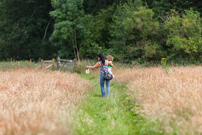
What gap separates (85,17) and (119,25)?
6.55m

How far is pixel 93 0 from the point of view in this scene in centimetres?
3825

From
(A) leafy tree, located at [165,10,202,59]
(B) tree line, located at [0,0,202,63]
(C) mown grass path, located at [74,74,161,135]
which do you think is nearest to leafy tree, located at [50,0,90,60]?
(B) tree line, located at [0,0,202,63]

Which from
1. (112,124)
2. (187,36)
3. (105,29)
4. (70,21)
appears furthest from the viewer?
(105,29)

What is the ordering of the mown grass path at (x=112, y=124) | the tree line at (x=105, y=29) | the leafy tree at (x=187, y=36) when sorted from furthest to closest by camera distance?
the tree line at (x=105, y=29) < the leafy tree at (x=187, y=36) < the mown grass path at (x=112, y=124)

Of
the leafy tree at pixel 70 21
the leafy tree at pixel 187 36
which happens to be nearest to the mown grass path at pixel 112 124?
the leafy tree at pixel 187 36

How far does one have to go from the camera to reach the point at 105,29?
32.0 meters

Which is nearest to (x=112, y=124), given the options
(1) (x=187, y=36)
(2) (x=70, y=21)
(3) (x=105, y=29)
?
(1) (x=187, y=36)

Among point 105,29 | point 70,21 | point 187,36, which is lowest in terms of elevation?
point 187,36

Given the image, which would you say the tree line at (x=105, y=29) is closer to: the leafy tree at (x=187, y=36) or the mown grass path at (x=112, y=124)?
the leafy tree at (x=187, y=36)

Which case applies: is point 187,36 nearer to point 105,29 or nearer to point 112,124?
point 105,29

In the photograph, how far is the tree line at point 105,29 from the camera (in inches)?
845

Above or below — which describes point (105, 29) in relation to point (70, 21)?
below

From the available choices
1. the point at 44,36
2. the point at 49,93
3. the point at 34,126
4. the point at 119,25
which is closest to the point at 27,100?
the point at 49,93

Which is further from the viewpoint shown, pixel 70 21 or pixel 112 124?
pixel 70 21
